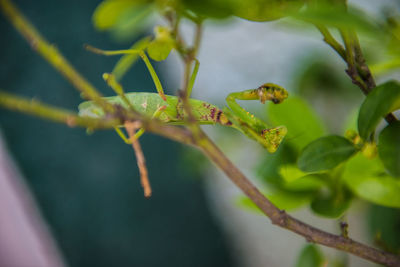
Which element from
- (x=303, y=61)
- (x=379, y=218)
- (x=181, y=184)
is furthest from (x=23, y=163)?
(x=379, y=218)

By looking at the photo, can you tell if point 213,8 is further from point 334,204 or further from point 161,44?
point 334,204

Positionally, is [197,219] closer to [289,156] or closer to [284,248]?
[284,248]

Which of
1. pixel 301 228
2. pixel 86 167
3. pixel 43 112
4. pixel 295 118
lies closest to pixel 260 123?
pixel 295 118

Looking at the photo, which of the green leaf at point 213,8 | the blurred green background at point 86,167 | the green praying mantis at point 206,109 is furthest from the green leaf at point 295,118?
the blurred green background at point 86,167

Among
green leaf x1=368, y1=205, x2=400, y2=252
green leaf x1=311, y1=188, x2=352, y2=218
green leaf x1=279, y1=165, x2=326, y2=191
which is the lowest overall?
green leaf x1=368, y1=205, x2=400, y2=252

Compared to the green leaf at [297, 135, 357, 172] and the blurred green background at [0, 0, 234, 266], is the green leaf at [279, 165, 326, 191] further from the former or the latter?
the blurred green background at [0, 0, 234, 266]

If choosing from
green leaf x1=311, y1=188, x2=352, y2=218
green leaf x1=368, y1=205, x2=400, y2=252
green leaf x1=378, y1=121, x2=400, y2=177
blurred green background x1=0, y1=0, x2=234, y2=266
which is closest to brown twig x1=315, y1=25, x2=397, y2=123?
green leaf x1=378, y1=121, x2=400, y2=177
